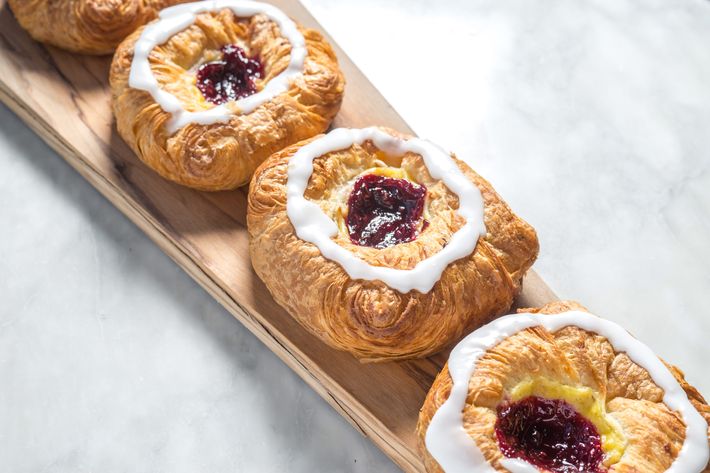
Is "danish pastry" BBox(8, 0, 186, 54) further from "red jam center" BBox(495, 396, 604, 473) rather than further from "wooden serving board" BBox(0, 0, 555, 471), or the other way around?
"red jam center" BBox(495, 396, 604, 473)

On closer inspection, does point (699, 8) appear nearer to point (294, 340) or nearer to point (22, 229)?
point (294, 340)

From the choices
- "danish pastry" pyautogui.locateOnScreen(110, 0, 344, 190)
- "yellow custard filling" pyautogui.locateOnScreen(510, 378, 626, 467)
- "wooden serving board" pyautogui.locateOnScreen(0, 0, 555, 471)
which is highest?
"yellow custard filling" pyautogui.locateOnScreen(510, 378, 626, 467)

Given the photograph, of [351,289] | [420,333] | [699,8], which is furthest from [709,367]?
[699,8]

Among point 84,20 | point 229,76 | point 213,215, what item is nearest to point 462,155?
point 229,76

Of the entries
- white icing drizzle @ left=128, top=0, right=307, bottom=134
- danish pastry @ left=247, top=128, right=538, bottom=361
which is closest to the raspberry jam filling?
danish pastry @ left=247, top=128, right=538, bottom=361

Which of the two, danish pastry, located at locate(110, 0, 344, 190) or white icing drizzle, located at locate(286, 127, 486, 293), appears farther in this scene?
→ danish pastry, located at locate(110, 0, 344, 190)

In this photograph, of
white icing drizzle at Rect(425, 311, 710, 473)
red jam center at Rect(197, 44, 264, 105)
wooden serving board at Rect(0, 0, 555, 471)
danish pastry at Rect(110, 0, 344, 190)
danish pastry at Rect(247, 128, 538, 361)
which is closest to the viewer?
white icing drizzle at Rect(425, 311, 710, 473)
